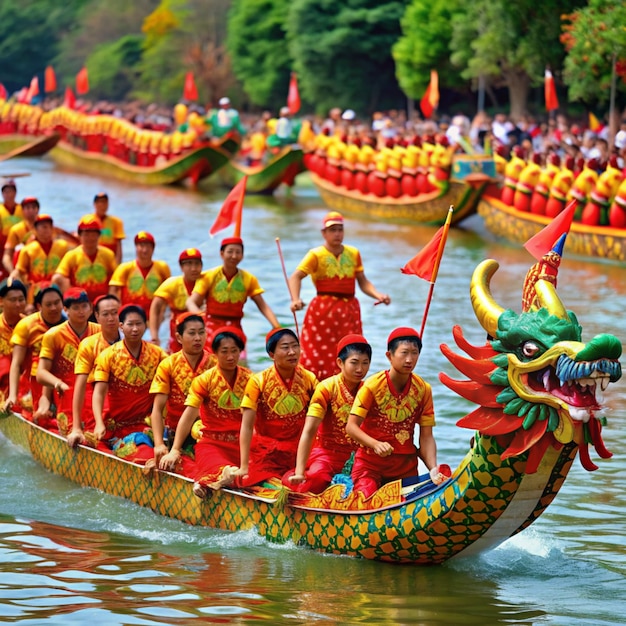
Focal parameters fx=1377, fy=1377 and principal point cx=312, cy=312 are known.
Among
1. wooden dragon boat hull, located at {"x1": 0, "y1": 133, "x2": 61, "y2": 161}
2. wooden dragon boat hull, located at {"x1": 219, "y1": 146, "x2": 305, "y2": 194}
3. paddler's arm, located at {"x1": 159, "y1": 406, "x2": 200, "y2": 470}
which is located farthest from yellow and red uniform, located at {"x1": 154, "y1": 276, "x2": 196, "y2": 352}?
wooden dragon boat hull, located at {"x1": 0, "y1": 133, "x2": 61, "y2": 161}

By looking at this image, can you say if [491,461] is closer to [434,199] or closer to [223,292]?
[223,292]

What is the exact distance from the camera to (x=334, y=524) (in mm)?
7148

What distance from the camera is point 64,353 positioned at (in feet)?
30.5

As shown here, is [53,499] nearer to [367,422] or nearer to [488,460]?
[367,422]

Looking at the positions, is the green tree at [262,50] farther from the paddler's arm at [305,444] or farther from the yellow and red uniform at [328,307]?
the paddler's arm at [305,444]

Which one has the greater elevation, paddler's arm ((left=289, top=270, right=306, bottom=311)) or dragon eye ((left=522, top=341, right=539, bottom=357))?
dragon eye ((left=522, top=341, right=539, bottom=357))

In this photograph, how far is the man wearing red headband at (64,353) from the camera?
30.0ft

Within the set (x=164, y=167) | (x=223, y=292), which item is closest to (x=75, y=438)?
(x=223, y=292)

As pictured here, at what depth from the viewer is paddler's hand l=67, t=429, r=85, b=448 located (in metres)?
8.67

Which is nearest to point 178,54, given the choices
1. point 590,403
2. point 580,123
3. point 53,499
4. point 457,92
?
point 457,92

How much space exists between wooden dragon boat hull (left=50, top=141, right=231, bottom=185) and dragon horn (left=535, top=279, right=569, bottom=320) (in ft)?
73.9

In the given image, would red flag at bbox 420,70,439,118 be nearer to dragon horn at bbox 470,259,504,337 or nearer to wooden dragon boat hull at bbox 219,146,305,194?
wooden dragon boat hull at bbox 219,146,305,194

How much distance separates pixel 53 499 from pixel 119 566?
1538 millimetres

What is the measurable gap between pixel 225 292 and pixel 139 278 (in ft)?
4.67
